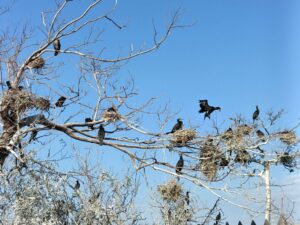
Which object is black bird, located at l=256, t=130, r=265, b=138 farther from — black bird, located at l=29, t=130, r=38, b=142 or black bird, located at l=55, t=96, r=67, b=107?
black bird, located at l=29, t=130, r=38, b=142

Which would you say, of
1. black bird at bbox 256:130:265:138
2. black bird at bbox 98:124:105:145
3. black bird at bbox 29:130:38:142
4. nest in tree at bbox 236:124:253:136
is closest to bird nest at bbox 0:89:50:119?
black bird at bbox 29:130:38:142

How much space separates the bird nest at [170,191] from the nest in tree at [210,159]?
37.0 inches

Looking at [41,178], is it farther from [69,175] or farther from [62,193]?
[69,175]

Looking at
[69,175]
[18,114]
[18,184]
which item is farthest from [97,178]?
[18,114]

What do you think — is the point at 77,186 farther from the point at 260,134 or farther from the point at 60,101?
the point at 260,134

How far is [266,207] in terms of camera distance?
42.3ft

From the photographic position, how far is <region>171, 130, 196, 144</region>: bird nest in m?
12.2

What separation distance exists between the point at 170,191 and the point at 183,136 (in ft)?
5.12

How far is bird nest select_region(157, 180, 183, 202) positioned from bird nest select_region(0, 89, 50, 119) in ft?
11.2

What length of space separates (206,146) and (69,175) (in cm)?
370

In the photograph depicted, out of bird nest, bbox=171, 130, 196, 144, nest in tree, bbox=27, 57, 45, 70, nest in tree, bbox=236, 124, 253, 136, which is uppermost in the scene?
nest in tree, bbox=27, 57, 45, 70

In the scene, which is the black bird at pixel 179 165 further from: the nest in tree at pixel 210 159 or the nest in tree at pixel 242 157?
the nest in tree at pixel 242 157

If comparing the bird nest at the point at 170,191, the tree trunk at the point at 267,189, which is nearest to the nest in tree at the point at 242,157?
the tree trunk at the point at 267,189

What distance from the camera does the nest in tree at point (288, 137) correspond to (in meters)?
13.3
